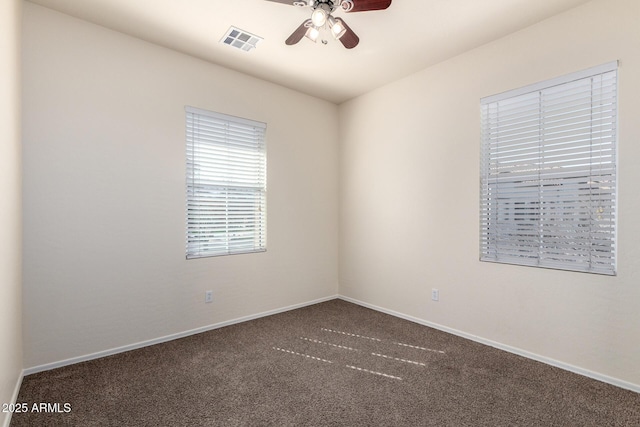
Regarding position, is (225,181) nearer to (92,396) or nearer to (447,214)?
(92,396)

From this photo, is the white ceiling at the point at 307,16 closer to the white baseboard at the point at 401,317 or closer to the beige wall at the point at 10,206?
the beige wall at the point at 10,206

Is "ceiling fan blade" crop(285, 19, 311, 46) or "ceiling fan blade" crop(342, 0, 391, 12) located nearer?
"ceiling fan blade" crop(342, 0, 391, 12)

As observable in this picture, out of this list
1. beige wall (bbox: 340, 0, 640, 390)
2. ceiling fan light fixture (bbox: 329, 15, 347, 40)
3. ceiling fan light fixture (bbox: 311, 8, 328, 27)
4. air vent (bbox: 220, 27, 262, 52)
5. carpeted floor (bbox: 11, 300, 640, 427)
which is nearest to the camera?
carpeted floor (bbox: 11, 300, 640, 427)

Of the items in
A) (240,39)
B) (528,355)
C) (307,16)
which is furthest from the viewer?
(240,39)

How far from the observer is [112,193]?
9.10 feet

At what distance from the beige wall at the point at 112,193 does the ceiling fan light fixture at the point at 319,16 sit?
173cm

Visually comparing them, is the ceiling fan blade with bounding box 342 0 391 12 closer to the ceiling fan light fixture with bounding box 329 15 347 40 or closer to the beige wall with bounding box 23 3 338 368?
the ceiling fan light fixture with bounding box 329 15 347 40

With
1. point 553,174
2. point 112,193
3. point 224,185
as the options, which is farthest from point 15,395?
point 553,174

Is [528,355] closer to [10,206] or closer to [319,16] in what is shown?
[319,16]

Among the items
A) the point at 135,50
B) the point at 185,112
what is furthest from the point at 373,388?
the point at 135,50

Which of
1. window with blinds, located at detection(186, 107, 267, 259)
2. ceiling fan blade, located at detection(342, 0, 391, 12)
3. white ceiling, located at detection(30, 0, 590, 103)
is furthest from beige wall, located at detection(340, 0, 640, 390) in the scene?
ceiling fan blade, located at detection(342, 0, 391, 12)

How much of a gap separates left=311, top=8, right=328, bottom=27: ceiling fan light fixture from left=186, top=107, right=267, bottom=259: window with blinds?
1732 millimetres

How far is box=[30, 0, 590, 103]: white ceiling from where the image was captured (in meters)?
2.45

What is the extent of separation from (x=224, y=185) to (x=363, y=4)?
7.40 feet
